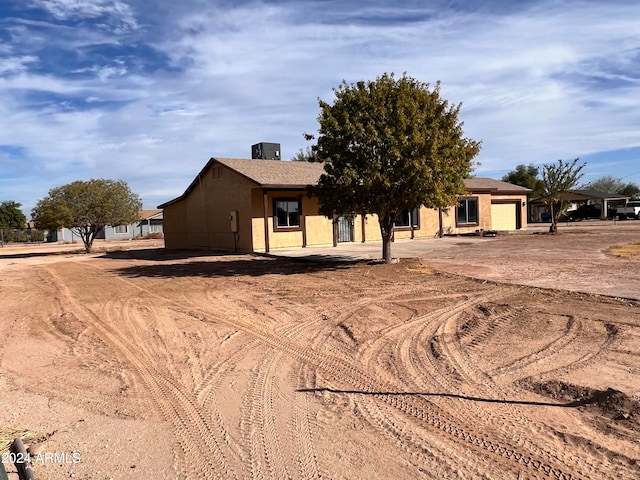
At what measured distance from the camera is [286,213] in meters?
25.2

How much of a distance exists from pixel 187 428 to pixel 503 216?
1441 inches

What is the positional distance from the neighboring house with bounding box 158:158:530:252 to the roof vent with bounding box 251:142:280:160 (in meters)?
3.58

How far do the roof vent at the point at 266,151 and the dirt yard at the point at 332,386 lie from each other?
71.4 ft

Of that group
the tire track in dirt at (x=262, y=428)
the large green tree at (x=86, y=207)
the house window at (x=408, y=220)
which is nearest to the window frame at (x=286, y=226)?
the house window at (x=408, y=220)

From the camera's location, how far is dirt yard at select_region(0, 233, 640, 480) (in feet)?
14.1

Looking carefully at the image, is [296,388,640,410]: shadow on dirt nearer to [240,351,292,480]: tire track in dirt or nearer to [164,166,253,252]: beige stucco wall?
[240,351,292,480]: tire track in dirt

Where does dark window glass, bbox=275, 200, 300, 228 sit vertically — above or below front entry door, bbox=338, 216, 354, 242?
above

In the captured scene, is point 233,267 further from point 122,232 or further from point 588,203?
point 588,203

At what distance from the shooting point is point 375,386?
19.9 feet

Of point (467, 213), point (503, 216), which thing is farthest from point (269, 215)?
point (503, 216)

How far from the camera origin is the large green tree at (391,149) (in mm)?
15617

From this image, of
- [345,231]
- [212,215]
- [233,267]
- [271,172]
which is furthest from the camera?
[212,215]

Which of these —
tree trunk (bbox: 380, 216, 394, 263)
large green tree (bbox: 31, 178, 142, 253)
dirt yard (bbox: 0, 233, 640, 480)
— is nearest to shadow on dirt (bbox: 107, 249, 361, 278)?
tree trunk (bbox: 380, 216, 394, 263)

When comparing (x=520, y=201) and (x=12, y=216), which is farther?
(x=12, y=216)
